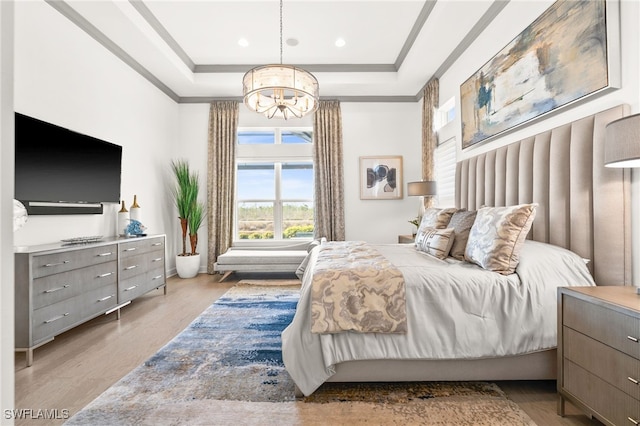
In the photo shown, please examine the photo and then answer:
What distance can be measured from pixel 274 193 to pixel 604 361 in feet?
15.2

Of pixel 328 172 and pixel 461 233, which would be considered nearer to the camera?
pixel 461 233

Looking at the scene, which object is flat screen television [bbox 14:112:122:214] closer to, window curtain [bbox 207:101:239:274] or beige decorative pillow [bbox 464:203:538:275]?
window curtain [bbox 207:101:239:274]

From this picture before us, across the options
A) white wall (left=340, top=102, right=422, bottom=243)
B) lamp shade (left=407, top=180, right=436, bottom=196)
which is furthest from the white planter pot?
lamp shade (left=407, top=180, right=436, bottom=196)

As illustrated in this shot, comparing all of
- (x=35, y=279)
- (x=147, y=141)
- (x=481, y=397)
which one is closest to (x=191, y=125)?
(x=147, y=141)

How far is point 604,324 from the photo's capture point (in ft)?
4.23

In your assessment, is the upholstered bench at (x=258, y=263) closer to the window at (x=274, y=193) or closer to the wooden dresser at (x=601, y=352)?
the window at (x=274, y=193)

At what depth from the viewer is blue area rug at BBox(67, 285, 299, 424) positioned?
1.67 m

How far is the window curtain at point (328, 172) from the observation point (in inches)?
200

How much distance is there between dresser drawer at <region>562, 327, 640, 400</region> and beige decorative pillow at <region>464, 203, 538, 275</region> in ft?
1.43

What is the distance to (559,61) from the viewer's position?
2115 mm

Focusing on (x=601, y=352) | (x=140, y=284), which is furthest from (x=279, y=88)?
(x=601, y=352)

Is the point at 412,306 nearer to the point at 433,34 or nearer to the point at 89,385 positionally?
the point at 89,385

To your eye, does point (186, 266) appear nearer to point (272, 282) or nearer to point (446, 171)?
point (272, 282)

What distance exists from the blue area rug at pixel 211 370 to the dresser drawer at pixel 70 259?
978 mm
